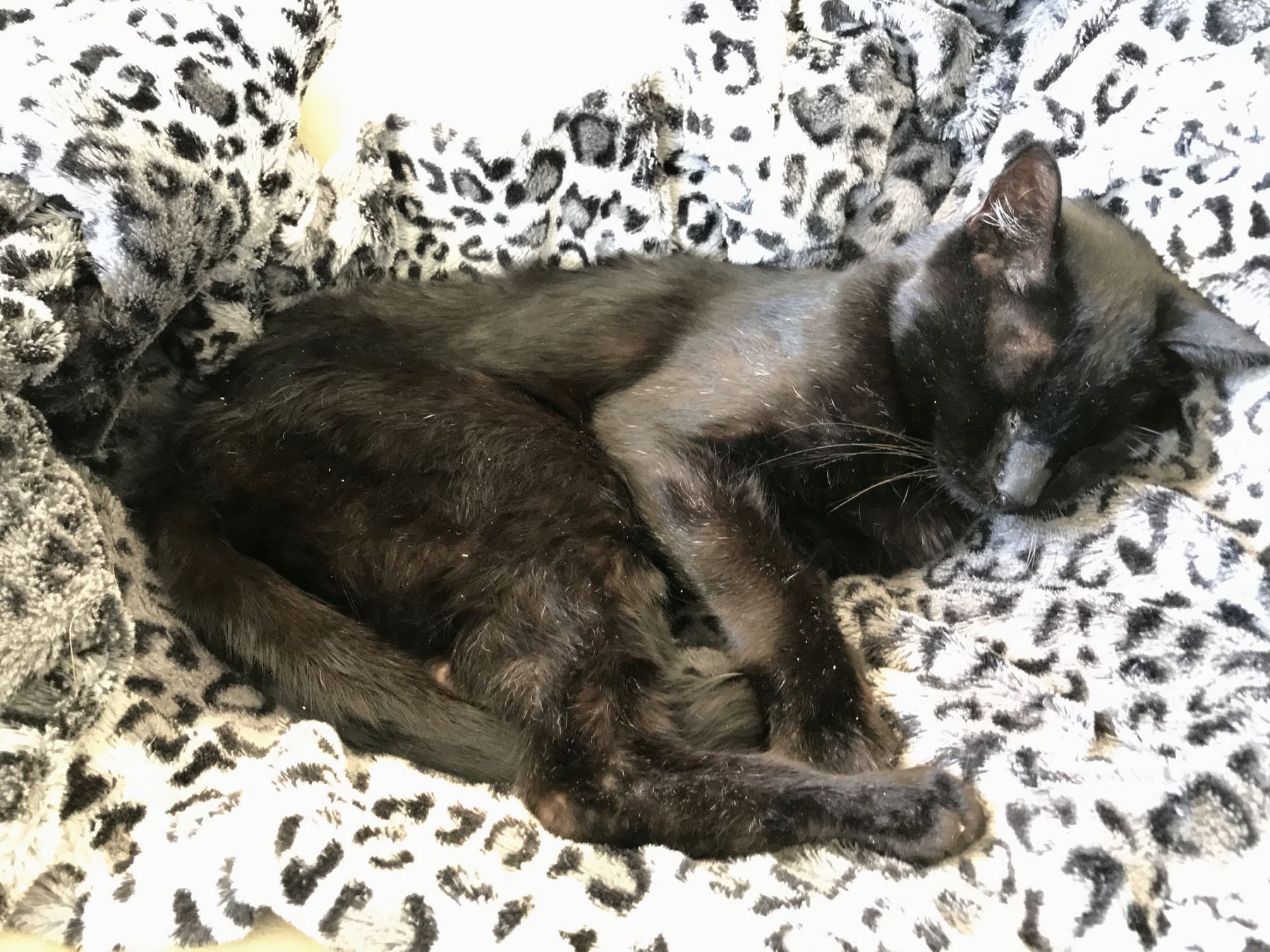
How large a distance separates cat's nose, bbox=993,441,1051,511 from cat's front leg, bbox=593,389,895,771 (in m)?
0.28

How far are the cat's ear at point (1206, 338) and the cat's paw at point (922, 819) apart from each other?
0.65m

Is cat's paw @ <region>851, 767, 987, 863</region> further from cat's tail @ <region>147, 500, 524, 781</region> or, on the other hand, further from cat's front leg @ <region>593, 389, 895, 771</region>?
cat's tail @ <region>147, 500, 524, 781</region>

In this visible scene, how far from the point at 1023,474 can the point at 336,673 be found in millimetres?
898

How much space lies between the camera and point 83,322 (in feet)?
Result: 3.45

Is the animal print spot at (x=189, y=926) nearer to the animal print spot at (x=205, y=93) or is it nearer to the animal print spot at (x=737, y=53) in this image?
the animal print spot at (x=205, y=93)

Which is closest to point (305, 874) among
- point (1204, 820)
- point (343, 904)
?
point (343, 904)

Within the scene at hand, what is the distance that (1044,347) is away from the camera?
1122 mm

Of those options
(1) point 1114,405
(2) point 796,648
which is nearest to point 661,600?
(2) point 796,648

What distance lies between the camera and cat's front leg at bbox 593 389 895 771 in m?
1.08

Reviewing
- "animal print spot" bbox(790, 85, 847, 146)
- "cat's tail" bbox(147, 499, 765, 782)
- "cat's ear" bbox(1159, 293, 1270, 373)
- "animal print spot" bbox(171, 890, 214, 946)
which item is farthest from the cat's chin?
"animal print spot" bbox(171, 890, 214, 946)

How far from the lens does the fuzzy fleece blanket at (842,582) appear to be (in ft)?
2.77

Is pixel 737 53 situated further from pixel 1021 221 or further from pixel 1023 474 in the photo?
pixel 1023 474

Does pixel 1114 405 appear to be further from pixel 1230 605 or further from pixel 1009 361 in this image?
pixel 1230 605

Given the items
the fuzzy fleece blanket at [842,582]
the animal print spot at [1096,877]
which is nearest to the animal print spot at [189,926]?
the fuzzy fleece blanket at [842,582]
